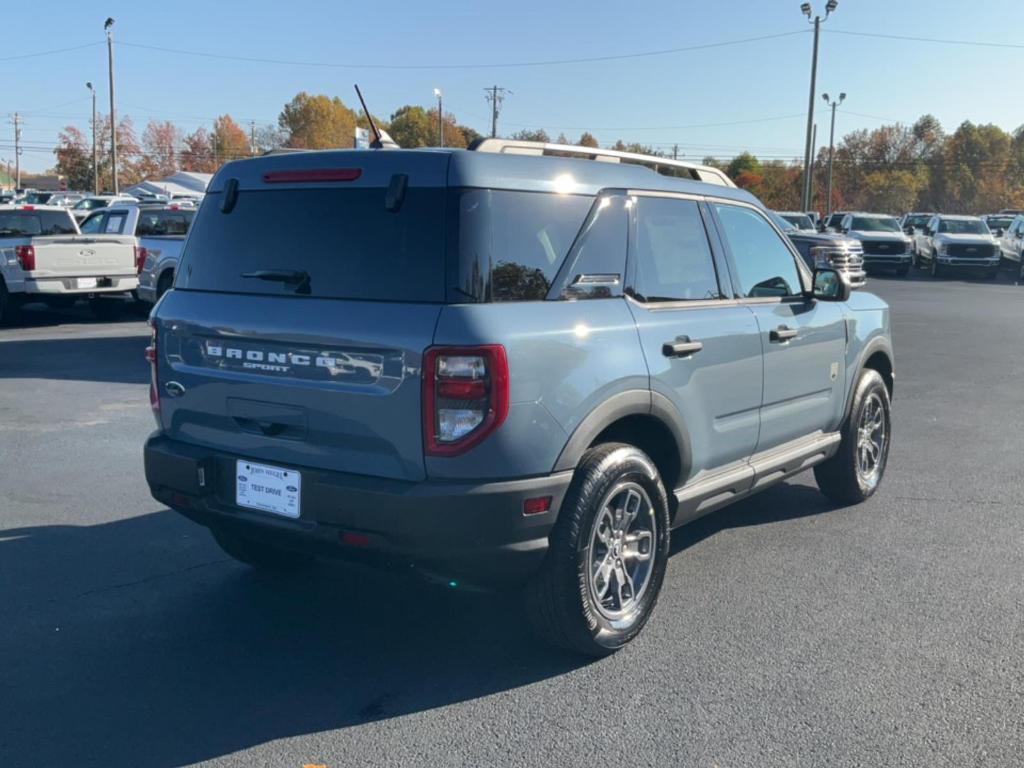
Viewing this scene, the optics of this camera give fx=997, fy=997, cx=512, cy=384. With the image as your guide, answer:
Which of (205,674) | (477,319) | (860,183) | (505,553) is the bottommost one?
(205,674)

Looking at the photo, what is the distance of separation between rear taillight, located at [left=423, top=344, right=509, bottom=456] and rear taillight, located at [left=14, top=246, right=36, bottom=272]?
13.9m

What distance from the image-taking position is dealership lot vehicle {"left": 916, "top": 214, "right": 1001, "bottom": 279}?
32250 mm

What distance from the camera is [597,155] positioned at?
186 inches

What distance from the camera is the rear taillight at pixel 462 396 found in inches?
Answer: 141

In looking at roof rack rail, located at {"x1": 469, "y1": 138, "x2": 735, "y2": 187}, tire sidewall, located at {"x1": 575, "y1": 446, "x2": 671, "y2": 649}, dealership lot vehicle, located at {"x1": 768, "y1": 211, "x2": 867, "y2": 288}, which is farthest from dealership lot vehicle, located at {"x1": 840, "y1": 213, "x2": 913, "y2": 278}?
tire sidewall, located at {"x1": 575, "y1": 446, "x2": 671, "y2": 649}

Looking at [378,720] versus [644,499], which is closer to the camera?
[378,720]

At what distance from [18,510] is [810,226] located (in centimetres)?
2919

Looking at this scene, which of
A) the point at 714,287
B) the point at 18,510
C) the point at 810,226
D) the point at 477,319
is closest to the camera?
the point at 477,319

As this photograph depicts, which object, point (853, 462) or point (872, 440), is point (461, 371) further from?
point (872, 440)

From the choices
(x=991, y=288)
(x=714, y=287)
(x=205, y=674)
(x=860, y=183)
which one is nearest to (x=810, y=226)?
(x=991, y=288)

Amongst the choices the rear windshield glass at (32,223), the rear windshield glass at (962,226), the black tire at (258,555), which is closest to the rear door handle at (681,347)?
the black tire at (258,555)

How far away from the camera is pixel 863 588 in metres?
5.04

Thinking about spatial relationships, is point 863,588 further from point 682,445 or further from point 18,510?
point 18,510

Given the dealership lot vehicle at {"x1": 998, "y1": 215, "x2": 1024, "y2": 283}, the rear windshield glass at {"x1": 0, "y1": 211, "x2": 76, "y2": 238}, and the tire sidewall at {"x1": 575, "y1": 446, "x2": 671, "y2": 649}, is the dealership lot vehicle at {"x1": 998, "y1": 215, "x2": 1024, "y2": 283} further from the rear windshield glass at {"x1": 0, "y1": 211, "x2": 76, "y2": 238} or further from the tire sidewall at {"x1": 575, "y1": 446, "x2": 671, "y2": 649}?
the tire sidewall at {"x1": 575, "y1": 446, "x2": 671, "y2": 649}
